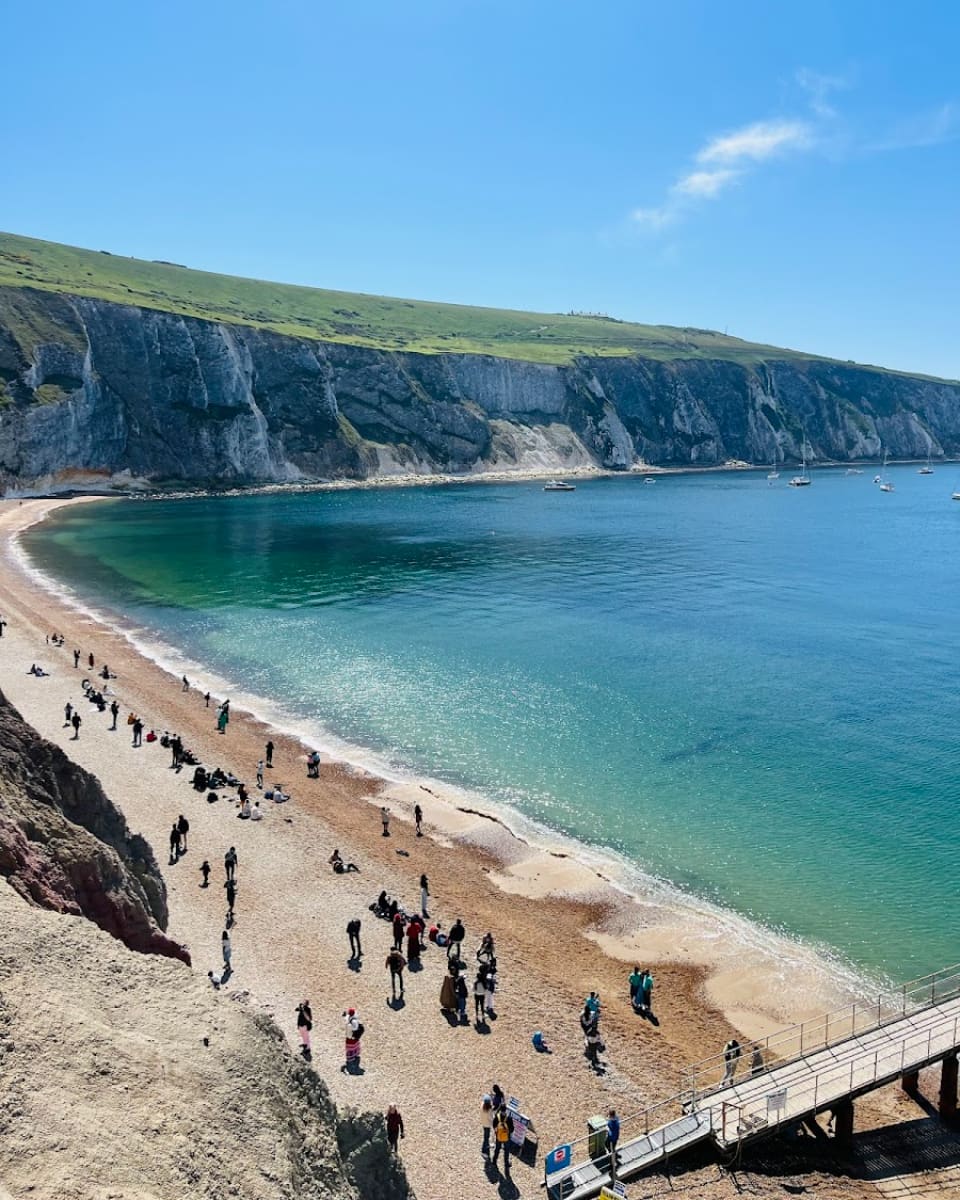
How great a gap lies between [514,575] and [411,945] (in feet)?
211

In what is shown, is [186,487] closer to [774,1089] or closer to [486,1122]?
[486,1122]

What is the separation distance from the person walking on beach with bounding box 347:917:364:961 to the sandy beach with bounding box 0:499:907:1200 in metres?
0.31

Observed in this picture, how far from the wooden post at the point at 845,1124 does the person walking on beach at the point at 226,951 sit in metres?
14.6

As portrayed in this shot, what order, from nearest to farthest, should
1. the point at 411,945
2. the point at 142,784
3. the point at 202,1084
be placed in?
the point at 202,1084 → the point at 411,945 → the point at 142,784

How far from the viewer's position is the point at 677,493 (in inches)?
6909

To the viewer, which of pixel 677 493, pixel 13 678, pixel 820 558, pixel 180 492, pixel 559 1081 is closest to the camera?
pixel 559 1081

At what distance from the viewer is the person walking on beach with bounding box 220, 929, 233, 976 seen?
75.7ft

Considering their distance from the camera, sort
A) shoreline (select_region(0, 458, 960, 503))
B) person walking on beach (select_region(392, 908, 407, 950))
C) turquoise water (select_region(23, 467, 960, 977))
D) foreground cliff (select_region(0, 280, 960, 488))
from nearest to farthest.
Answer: person walking on beach (select_region(392, 908, 407, 950))
turquoise water (select_region(23, 467, 960, 977))
foreground cliff (select_region(0, 280, 960, 488))
shoreline (select_region(0, 458, 960, 503))

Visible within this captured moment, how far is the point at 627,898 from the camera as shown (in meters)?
29.3

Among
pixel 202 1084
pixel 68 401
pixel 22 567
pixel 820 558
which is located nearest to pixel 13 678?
pixel 22 567

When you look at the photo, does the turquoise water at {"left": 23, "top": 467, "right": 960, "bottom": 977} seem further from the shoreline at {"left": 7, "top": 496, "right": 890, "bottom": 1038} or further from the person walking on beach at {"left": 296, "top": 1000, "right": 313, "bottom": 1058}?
the person walking on beach at {"left": 296, "top": 1000, "right": 313, "bottom": 1058}

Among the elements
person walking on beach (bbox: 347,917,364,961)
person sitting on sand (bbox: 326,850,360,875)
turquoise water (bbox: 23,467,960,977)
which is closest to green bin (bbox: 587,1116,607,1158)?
person walking on beach (bbox: 347,917,364,961)

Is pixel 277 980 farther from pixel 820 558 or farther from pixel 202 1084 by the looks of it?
pixel 820 558

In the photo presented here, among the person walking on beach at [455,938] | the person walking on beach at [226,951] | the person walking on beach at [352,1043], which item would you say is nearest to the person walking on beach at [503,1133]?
the person walking on beach at [352,1043]
